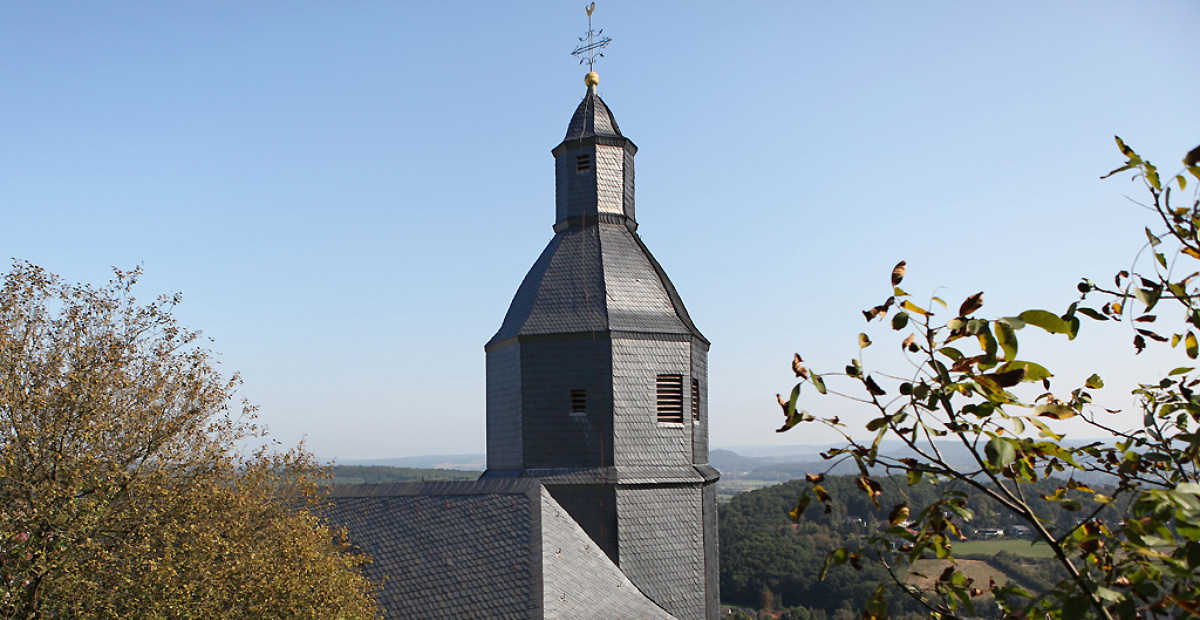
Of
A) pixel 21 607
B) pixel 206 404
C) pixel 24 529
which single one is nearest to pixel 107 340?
pixel 206 404

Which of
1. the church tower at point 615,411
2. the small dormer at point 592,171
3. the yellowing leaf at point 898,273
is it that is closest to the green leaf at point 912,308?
the yellowing leaf at point 898,273

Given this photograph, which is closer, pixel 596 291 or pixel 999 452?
pixel 999 452

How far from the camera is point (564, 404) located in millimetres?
19125

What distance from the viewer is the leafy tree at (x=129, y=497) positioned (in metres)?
11.3

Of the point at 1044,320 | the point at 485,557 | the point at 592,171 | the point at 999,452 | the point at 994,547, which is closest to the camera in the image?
the point at 999,452

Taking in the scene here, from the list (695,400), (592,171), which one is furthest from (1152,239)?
(592,171)

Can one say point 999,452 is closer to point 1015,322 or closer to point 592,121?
point 1015,322

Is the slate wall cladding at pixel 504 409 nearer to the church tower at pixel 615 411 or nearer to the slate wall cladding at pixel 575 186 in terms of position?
the church tower at pixel 615 411

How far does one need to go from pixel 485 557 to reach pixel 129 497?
6394mm

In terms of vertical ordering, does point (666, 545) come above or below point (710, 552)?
above

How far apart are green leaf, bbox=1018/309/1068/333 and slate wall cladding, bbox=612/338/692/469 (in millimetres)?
15354

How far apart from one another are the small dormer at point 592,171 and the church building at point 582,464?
4 cm

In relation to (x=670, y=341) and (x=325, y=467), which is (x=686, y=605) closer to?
(x=670, y=341)

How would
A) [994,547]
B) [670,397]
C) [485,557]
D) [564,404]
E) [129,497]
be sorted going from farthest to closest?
[994,547] < [670,397] < [564,404] < [485,557] < [129,497]
